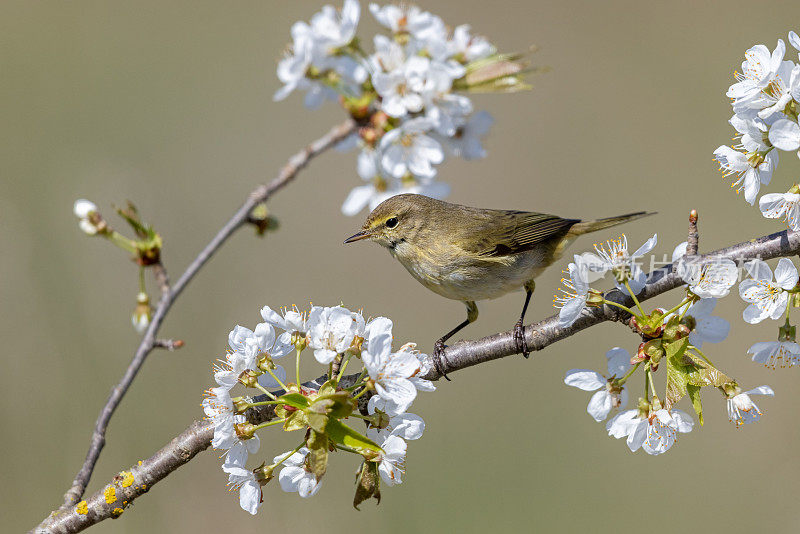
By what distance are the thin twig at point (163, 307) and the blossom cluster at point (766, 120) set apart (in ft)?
6.35

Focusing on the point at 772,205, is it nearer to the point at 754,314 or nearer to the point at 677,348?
the point at 754,314

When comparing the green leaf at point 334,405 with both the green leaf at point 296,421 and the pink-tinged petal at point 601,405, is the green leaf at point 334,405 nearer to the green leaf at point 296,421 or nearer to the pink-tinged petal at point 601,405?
the green leaf at point 296,421

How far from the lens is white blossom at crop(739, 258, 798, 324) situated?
2.24m

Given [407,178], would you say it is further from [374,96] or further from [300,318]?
[300,318]

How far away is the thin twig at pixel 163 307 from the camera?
264cm

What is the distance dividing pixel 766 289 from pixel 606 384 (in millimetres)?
593

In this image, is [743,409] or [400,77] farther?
[400,77]

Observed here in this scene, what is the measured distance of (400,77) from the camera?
3492mm

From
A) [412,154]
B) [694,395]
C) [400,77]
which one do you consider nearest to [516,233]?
[412,154]

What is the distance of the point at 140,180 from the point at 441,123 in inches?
185

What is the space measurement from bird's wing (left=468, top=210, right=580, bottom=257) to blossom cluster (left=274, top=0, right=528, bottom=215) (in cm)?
53

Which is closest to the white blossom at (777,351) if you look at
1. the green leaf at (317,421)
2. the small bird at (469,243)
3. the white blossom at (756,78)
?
the white blossom at (756,78)

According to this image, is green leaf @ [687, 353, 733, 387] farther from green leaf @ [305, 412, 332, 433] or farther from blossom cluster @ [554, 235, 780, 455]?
green leaf @ [305, 412, 332, 433]

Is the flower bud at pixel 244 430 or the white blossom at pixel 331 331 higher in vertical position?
the white blossom at pixel 331 331
